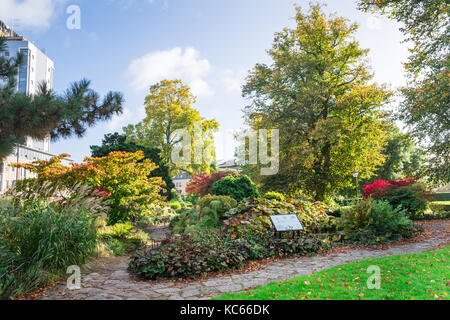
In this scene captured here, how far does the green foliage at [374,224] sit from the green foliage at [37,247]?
6.46 metres

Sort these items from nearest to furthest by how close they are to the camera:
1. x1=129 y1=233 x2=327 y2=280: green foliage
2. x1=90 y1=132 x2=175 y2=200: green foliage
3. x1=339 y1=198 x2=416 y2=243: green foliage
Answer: x1=129 y1=233 x2=327 y2=280: green foliage, x1=339 y1=198 x2=416 y2=243: green foliage, x1=90 y1=132 x2=175 y2=200: green foliage

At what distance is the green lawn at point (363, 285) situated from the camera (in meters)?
3.62

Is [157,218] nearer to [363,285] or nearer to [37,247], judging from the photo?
[37,247]

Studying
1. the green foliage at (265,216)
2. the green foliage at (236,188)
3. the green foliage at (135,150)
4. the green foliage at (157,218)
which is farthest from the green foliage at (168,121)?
the green foliage at (265,216)

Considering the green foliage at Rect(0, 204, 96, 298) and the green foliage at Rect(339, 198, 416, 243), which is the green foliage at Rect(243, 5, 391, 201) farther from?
the green foliage at Rect(0, 204, 96, 298)

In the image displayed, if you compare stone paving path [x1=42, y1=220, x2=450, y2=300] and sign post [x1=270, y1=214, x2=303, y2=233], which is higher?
sign post [x1=270, y1=214, x2=303, y2=233]

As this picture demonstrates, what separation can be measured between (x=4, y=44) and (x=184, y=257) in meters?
4.99

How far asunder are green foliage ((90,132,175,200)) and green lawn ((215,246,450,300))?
1667 cm

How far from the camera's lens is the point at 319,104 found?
14344 millimetres

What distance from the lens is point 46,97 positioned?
14.4ft

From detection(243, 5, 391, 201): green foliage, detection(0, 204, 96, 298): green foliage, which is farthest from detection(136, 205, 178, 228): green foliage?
detection(0, 204, 96, 298): green foliage

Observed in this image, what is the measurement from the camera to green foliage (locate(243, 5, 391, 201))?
13680 mm

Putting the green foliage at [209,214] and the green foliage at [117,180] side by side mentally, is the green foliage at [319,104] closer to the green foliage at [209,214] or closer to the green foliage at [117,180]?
the green foliage at [209,214]

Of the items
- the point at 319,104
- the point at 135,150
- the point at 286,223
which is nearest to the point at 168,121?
the point at 135,150
